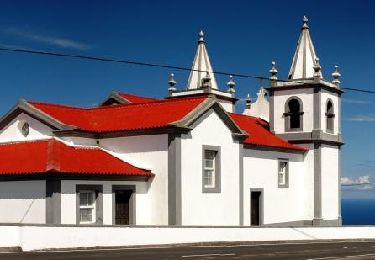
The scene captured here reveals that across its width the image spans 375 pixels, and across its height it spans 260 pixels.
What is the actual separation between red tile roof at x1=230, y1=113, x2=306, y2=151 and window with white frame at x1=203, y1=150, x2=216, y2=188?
3989mm

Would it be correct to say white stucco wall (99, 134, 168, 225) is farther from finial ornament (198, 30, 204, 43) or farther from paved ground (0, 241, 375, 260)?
finial ornament (198, 30, 204, 43)

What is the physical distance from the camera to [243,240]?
2917cm

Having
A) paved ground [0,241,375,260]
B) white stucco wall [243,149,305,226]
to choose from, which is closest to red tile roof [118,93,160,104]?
white stucco wall [243,149,305,226]

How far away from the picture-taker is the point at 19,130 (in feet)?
105

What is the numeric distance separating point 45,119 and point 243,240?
9.80 meters

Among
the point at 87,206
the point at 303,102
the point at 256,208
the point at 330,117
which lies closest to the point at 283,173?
the point at 256,208

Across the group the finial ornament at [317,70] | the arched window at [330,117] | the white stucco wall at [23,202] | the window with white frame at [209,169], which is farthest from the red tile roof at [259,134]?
the white stucco wall at [23,202]

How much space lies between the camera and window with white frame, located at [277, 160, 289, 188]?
39.0 m

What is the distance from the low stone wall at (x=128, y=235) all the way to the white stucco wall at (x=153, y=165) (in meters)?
3.23

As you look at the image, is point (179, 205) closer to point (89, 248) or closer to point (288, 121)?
point (89, 248)

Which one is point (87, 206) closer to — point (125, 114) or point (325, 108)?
point (125, 114)

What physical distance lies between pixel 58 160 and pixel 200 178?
6.68m

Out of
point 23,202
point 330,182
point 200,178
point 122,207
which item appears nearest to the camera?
Result: point 23,202

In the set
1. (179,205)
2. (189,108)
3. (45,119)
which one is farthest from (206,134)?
(45,119)
